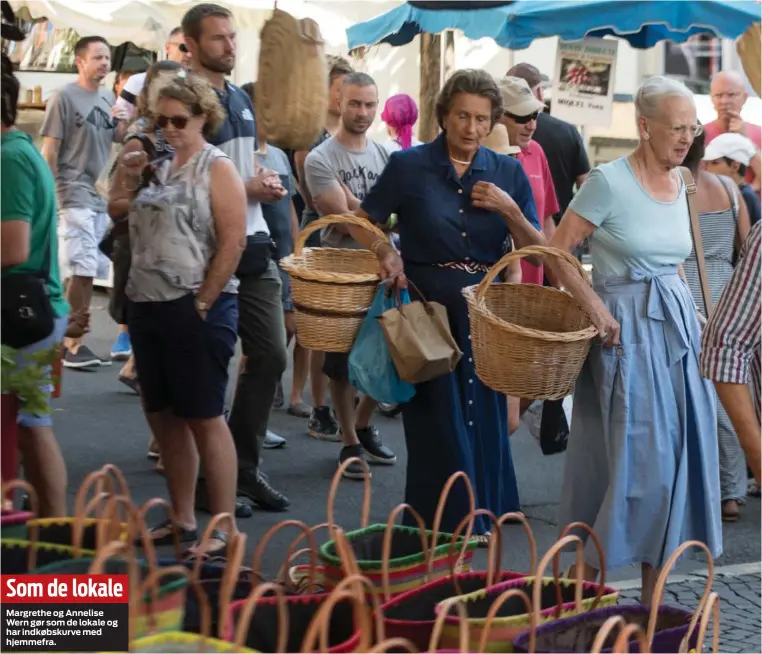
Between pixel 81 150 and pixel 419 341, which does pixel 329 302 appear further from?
pixel 81 150

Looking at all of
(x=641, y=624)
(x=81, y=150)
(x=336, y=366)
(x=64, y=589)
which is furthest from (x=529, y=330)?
(x=81, y=150)

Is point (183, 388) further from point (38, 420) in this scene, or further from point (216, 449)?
point (38, 420)

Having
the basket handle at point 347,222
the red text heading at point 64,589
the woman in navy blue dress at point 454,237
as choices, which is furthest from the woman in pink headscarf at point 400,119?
the red text heading at point 64,589

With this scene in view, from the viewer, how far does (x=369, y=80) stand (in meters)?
6.79

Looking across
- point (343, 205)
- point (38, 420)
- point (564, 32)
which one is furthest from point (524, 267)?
point (564, 32)

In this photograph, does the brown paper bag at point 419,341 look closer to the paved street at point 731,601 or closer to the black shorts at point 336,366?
the paved street at point 731,601

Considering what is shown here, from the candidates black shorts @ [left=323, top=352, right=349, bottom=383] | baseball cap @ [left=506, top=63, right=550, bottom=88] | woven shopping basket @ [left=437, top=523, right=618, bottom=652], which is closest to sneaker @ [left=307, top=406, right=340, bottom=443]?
black shorts @ [left=323, top=352, right=349, bottom=383]

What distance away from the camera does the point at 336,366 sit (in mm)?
6543

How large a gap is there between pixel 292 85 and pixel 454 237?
1659 mm

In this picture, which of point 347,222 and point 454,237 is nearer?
point 347,222

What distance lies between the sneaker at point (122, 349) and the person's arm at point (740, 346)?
21.2 ft

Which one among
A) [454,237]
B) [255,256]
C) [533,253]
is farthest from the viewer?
[255,256]

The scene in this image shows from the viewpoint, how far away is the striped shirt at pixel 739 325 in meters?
3.57

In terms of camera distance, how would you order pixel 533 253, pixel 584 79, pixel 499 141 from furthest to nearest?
pixel 584 79 < pixel 499 141 < pixel 533 253
